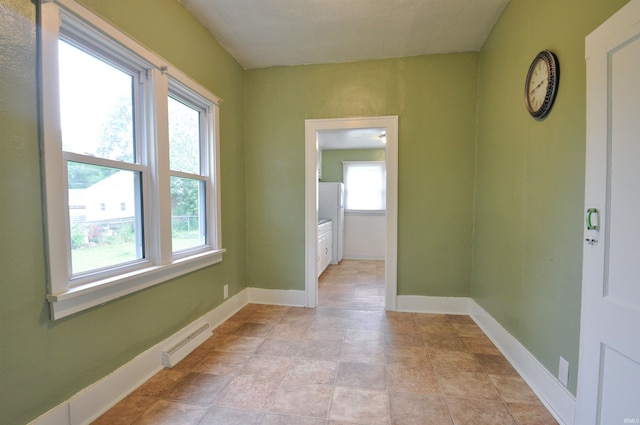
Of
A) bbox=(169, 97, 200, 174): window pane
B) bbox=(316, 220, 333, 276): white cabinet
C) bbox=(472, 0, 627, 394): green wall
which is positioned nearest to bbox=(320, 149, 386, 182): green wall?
bbox=(316, 220, 333, 276): white cabinet

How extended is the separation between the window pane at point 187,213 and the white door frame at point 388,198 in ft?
3.55

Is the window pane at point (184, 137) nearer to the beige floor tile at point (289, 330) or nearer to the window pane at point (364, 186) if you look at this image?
the beige floor tile at point (289, 330)

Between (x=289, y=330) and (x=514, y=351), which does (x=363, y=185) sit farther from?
(x=514, y=351)

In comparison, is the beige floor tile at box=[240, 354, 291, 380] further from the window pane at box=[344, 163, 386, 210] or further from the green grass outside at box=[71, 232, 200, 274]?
the window pane at box=[344, 163, 386, 210]

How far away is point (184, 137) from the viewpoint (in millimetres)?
2238

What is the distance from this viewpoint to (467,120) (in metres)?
2.70

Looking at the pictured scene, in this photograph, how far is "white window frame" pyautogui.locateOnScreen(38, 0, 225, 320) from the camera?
121 cm

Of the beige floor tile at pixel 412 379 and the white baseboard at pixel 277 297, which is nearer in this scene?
the beige floor tile at pixel 412 379

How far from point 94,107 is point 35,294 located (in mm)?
985

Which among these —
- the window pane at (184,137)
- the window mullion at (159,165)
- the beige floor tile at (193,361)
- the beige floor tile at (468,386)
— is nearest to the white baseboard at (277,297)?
the beige floor tile at (193,361)

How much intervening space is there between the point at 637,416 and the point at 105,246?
249cm

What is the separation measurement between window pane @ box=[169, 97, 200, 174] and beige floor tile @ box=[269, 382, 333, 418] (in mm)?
1733

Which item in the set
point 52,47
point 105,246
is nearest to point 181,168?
point 105,246

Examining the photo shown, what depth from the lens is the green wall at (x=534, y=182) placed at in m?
1.33
